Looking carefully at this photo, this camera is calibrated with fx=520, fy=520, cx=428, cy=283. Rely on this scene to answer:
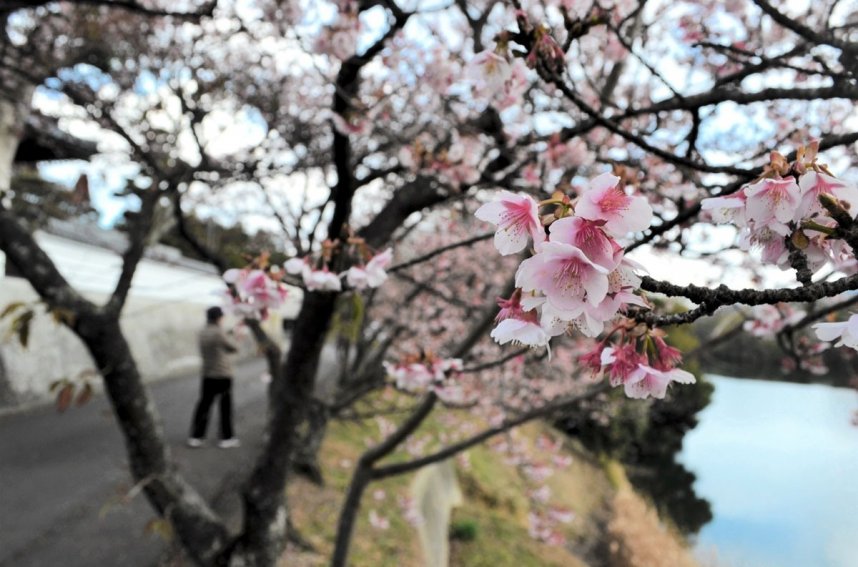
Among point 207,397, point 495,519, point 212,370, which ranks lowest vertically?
point 495,519

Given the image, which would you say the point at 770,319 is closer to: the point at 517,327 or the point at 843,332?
the point at 843,332

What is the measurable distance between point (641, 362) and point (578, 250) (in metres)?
0.38

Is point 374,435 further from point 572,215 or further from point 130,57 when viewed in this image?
point 572,215

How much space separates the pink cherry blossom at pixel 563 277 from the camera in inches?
23.6

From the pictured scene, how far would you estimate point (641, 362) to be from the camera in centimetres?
86

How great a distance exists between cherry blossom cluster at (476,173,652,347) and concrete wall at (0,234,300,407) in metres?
5.61

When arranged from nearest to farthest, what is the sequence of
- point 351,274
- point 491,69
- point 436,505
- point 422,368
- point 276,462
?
point 491,69
point 351,274
point 422,368
point 276,462
point 436,505

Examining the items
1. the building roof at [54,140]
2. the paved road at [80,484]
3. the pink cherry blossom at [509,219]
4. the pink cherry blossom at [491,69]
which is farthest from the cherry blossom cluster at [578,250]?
the building roof at [54,140]

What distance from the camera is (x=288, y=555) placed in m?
4.67

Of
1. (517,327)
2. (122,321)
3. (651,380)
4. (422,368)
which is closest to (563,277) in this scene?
(517,327)

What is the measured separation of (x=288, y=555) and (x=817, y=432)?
1688 centimetres

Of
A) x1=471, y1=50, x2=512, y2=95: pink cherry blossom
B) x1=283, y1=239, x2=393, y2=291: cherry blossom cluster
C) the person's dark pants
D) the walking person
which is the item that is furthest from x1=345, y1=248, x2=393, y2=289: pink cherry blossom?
the person's dark pants

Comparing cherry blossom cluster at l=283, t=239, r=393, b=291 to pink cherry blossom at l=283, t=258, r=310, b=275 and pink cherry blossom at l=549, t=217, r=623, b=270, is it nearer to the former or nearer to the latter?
pink cherry blossom at l=283, t=258, r=310, b=275

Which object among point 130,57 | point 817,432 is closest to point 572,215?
point 130,57
